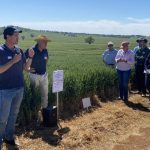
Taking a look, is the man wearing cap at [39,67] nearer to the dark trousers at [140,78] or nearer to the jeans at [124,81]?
the jeans at [124,81]

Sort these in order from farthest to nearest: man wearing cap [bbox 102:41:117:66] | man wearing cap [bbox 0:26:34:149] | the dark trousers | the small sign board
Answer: man wearing cap [bbox 102:41:117:66] → the dark trousers → the small sign board → man wearing cap [bbox 0:26:34:149]

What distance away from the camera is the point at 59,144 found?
7832 millimetres

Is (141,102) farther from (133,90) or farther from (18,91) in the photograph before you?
(18,91)

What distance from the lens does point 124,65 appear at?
42.0 feet

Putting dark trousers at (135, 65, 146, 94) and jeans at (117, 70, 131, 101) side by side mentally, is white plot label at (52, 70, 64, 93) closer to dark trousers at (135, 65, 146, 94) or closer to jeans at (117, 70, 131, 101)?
jeans at (117, 70, 131, 101)

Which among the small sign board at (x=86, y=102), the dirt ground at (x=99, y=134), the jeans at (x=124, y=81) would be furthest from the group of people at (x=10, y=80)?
the jeans at (x=124, y=81)

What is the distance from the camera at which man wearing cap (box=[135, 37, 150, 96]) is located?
13.5 meters

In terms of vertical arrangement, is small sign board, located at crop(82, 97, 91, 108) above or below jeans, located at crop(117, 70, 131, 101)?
below

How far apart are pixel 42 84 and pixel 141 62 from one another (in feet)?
18.2

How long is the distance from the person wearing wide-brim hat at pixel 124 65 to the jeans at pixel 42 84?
4015 millimetres

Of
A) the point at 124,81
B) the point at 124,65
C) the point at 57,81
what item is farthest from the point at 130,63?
the point at 57,81

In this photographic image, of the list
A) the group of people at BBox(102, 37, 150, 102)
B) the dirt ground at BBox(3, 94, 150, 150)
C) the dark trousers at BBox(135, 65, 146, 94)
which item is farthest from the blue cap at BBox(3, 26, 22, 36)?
the dark trousers at BBox(135, 65, 146, 94)

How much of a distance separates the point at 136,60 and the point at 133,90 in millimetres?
1799

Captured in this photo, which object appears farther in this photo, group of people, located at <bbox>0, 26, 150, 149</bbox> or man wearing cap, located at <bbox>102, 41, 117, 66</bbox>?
man wearing cap, located at <bbox>102, 41, 117, 66</bbox>
